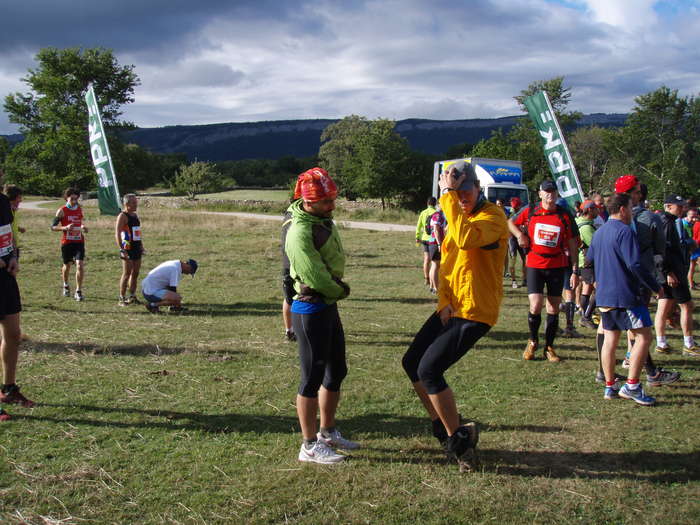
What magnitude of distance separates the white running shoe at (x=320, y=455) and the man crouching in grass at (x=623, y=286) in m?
2.91

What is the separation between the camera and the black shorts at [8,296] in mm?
4918

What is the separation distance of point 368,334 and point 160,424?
3899 mm

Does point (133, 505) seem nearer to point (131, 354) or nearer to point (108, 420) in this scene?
point (108, 420)

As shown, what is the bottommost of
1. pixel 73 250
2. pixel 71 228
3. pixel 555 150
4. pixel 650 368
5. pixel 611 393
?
pixel 611 393

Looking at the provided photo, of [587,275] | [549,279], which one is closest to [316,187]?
[549,279]

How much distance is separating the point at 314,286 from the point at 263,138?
190753 mm

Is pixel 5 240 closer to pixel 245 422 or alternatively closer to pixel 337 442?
pixel 245 422

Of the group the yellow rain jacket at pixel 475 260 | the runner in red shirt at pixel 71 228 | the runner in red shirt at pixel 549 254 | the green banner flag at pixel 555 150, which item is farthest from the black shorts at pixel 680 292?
the runner in red shirt at pixel 71 228

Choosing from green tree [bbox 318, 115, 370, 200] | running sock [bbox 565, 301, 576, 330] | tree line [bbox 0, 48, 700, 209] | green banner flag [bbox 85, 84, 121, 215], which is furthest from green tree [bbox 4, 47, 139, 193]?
running sock [bbox 565, 301, 576, 330]

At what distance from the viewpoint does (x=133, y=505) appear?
3.48m

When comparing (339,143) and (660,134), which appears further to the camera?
(339,143)

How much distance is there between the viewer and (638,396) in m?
5.30

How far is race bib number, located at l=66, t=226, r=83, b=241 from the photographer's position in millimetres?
10188

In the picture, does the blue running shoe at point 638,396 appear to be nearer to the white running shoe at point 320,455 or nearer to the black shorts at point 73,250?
the white running shoe at point 320,455
